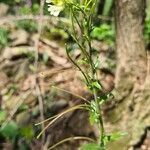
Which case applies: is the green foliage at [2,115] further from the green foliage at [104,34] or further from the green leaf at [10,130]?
the green foliage at [104,34]

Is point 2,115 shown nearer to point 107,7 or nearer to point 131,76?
point 131,76

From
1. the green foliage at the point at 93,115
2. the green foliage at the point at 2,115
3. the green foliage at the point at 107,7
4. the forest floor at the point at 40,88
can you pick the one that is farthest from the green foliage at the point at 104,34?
the green foliage at the point at 93,115

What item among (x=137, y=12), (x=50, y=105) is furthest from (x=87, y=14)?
(x=50, y=105)

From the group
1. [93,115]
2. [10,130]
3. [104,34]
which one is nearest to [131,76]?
[104,34]

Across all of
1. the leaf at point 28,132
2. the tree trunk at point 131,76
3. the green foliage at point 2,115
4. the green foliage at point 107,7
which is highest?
the green foliage at point 107,7

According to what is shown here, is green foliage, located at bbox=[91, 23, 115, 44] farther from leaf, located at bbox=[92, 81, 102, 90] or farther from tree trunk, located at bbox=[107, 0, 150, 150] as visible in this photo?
leaf, located at bbox=[92, 81, 102, 90]

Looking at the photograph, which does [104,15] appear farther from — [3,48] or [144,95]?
[144,95]
